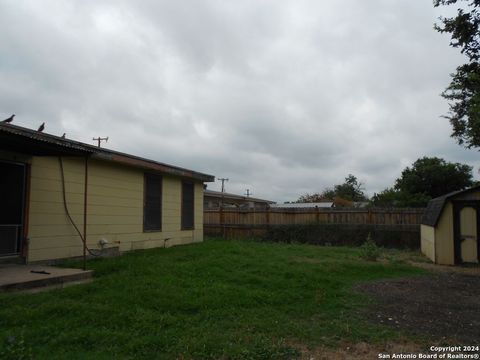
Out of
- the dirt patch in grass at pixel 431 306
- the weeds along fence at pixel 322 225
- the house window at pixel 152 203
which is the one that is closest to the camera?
the dirt patch in grass at pixel 431 306

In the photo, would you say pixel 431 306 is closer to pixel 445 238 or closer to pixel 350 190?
pixel 445 238

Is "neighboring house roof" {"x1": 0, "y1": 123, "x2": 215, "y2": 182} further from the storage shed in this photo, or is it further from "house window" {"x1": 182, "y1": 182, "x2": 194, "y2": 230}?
the storage shed

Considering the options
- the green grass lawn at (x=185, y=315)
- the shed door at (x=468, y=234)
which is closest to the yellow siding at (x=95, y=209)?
the green grass lawn at (x=185, y=315)

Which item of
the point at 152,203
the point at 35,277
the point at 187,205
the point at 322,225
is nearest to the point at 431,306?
the point at 35,277

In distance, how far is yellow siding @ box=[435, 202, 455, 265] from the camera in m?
11.7

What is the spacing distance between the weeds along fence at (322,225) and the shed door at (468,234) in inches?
202

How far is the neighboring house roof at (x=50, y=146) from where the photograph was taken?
263 inches

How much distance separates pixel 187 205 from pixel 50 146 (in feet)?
23.8

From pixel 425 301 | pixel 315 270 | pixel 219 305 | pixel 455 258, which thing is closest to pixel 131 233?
pixel 315 270

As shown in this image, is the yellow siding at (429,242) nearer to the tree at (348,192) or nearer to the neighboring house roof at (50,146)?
the neighboring house roof at (50,146)

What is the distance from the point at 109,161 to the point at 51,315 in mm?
5940

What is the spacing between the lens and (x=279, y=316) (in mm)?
5238

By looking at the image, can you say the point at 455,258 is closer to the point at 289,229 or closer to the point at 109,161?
the point at 289,229

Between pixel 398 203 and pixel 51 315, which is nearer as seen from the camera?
pixel 51 315
